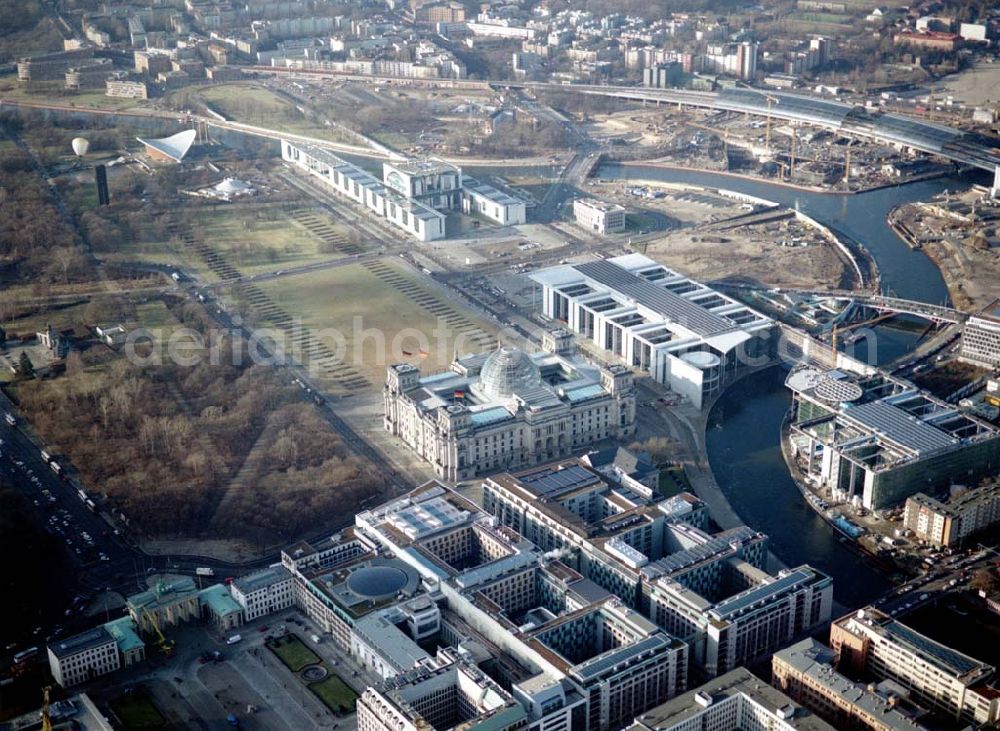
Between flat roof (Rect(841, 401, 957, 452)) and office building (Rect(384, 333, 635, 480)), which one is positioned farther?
office building (Rect(384, 333, 635, 480))

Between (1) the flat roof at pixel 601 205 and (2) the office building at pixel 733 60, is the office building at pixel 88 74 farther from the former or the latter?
(2) the office building at pixel 733 60

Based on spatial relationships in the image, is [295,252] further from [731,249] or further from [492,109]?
[492,109]

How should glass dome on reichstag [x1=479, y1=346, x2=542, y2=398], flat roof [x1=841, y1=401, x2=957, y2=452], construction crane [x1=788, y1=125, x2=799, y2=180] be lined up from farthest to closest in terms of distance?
construction crane [x1=788, y1=125, x2=799, y2=180]
glass dome on reichstag [x1=479, y1=346, x2=542, y2=398]
flat roof [x1=841, y1=401, x2=957, y2=452]

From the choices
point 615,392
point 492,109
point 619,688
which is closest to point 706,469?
point 615,392

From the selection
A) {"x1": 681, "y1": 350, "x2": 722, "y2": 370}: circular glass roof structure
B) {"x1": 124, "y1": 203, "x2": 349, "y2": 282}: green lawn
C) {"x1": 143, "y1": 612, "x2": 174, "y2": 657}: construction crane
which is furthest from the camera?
{"x1": 124, "y1": 203, "x2": 349, "y2": 282}: green lawn

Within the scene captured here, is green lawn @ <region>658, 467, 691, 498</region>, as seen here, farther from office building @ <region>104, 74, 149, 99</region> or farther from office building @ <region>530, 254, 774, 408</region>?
office building @ <region>104, 74, 149, 99</region>

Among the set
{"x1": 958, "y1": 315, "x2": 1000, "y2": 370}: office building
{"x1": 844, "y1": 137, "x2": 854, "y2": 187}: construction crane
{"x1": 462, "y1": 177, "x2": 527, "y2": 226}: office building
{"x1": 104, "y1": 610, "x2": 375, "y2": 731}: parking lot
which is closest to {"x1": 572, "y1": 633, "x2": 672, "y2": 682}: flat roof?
{"x1": 104, "y1": 610, "x2": 375, "y2": 731}: parking lot

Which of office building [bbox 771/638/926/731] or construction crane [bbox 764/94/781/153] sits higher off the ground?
construction crane [bbox 764/94/781/153]
